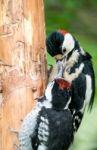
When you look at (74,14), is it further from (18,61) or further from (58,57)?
(18,61)

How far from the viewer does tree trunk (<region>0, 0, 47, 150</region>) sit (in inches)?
220

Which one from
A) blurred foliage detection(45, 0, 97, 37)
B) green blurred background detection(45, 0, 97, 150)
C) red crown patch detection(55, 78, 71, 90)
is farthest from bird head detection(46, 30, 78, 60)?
blurred foliage detection(45, 0, 97, 37)

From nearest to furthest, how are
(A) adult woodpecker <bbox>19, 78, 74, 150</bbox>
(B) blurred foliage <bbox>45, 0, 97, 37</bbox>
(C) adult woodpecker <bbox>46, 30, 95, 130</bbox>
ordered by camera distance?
Answer: (A) adult woodpecker <bbox>19, 78, 74, 150</bbox>
(C) adult woodpecker <bbox>46, 30, 95, 130</bbox>
(B) blurred foliage <bbox>45, 0, 97, 37</bbox>

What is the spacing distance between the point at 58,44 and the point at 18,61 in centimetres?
40

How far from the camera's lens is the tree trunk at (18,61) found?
559 cm

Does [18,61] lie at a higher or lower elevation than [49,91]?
higher

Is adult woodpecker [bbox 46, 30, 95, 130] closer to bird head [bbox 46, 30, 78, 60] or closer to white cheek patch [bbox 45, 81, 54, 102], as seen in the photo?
bird head [bbox 46, 30, 78, 60]

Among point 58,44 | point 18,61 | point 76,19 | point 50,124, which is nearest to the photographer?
point 18,61

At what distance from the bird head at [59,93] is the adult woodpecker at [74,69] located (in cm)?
10

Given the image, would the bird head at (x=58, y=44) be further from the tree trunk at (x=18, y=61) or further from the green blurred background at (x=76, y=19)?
the green blurred background at (x=76, y=19)

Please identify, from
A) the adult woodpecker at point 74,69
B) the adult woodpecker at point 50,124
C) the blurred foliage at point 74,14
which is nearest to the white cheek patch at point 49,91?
the adult woodpecker at point 50,124

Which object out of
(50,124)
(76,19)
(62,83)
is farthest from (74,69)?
(76,19)

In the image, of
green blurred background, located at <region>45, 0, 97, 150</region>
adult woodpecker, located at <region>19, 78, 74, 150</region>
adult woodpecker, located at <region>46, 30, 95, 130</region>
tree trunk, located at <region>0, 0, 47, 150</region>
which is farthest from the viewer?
green blurred background, located at <region>45, 0, 97, 150</region>

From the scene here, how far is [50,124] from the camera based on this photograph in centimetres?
575
